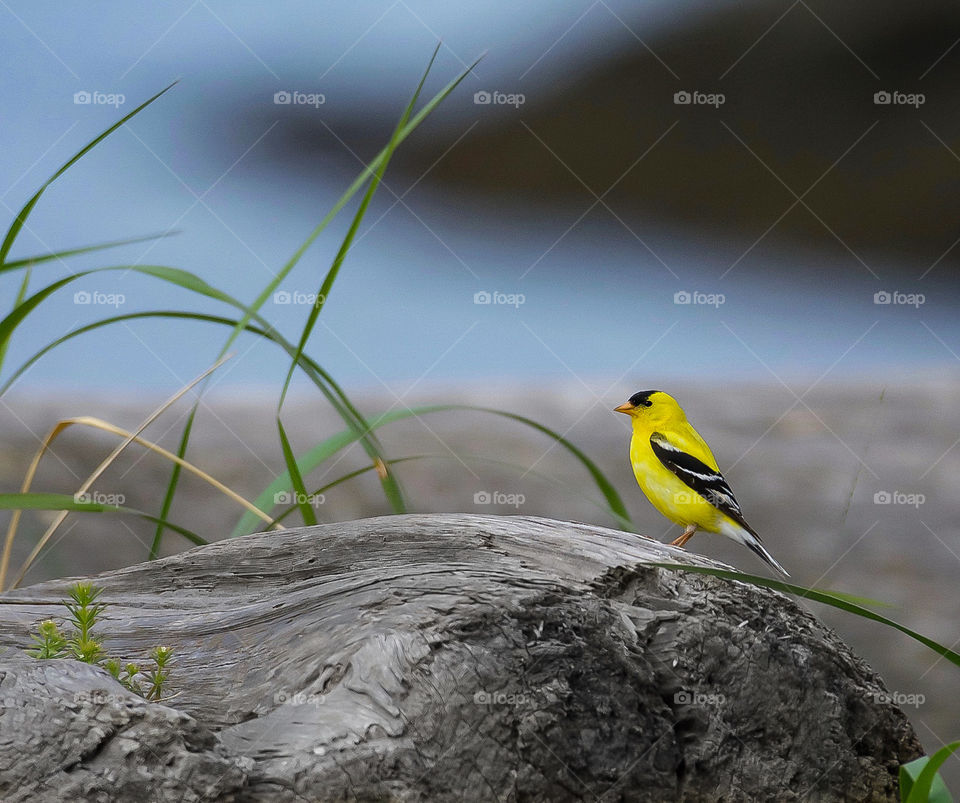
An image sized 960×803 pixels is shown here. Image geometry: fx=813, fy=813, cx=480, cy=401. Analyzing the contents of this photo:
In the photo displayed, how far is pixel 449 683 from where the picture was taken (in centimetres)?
96

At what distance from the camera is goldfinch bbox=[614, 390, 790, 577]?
1.75 m

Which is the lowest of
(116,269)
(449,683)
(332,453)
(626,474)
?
(449,683)

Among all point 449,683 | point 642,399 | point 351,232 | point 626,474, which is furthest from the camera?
point 626,474

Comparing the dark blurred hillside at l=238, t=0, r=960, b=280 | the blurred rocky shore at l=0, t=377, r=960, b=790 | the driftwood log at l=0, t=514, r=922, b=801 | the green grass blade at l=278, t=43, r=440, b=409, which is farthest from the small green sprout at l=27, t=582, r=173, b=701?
the dark blurred hillside at l=238, t=0, r=960, b=280

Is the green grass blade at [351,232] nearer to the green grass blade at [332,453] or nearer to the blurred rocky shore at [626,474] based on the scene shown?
the green grass blade at [332,453]

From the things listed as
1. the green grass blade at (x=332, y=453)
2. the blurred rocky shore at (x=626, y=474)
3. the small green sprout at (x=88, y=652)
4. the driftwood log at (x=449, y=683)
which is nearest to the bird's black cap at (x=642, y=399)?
the green grass blade at (x=332, y=453)

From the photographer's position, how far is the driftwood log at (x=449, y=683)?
2.74ft

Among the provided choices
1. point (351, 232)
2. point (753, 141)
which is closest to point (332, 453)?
point (351, 232)

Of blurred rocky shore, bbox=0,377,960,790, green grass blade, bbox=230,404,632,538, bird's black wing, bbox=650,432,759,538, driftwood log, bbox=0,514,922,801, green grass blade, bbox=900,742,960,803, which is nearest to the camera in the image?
driftwood log, bbox=0,514,922,801

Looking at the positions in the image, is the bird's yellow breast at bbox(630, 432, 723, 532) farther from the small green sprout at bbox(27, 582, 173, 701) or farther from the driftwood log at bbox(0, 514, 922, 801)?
the small green sprout at bbox(27, 582, 173, 701)

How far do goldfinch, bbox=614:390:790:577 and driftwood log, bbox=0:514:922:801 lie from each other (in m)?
0.47

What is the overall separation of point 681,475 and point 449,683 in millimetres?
939

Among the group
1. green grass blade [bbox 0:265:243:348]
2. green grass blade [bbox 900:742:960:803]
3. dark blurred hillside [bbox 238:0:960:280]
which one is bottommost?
green grass blade [bbox 900:742:960:803]

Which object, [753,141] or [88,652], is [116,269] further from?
[753,141]
